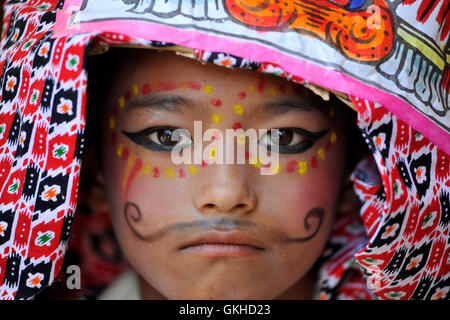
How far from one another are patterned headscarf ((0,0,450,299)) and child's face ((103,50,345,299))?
0.12 meters

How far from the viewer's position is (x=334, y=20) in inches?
42.0

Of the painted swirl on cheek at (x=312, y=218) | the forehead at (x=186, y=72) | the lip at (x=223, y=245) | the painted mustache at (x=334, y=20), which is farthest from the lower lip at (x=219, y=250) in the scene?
the painted mustache at (x=334, y=20)

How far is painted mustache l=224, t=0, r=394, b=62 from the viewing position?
3.44 feet

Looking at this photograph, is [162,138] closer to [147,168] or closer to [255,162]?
[147,168]

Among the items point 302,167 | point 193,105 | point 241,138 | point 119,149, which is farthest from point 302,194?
point 119,149

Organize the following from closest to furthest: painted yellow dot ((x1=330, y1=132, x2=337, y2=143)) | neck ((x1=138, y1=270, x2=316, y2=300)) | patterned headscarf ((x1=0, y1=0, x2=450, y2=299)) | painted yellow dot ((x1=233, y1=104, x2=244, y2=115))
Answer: patterned headscarf ((x1=0, y1=0, x2=450, y2=299))
painted yellow dot ((x1=233, y1=104, x2=244, y2=115))
painted yellow dot ((x1=330, y1=132, x2=337, y2=143))
neck ((x1=138, y1=270, x2=316, y2=300))

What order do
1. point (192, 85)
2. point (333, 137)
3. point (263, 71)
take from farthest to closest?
point (333, 137), point (192, 85), point (263, 71)

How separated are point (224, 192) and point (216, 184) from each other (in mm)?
25

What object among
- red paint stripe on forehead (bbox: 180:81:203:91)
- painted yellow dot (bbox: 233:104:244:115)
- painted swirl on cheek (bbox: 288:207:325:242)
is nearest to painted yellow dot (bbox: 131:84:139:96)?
red paint stripe on forehead (bbox: 180:81:203:91)

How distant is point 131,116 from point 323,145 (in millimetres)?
401

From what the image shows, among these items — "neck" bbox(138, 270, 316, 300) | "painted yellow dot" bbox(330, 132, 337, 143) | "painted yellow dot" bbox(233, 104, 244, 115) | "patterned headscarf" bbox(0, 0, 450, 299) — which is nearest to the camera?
"patterned headscarf" bbox(0, 0, 450, 299)

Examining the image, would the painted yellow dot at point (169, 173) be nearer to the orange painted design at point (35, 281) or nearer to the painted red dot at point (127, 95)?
the painted red dot at point (127, 95)

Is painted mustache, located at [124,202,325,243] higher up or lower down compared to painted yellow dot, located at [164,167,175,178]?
lower down

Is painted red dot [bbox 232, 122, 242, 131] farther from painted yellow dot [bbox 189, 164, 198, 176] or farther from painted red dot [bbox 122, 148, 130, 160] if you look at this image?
painted red dot [bbox 122, 148, 130, 160]
